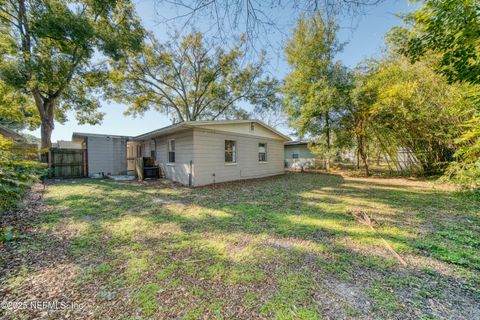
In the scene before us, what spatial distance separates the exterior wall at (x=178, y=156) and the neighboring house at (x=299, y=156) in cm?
1204

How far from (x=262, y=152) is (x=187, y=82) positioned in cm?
1078

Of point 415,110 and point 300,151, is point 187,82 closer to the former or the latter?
point 300,151

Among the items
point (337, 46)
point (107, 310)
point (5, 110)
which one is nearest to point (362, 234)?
point (107, 310)

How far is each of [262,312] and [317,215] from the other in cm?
310

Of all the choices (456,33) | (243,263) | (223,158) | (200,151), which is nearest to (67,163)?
(200,151)

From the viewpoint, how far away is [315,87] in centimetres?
1197

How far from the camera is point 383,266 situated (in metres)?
2.39

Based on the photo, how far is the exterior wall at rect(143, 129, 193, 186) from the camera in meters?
8.21

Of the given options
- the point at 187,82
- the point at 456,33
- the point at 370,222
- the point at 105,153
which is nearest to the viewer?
the point at 456,33

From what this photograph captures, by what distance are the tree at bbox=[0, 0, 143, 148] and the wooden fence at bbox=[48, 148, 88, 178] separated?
4.02ft

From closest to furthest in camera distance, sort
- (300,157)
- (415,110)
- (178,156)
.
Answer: (415,110), (178,156), (300,157)

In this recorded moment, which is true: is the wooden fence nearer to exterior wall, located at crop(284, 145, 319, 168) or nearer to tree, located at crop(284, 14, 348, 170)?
tree, located at crop(284, 14, 348, 170)

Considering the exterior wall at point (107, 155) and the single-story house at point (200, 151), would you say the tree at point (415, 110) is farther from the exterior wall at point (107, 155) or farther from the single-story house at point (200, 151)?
the exterior wall at point (107, 155)

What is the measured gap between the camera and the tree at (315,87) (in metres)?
11.6
